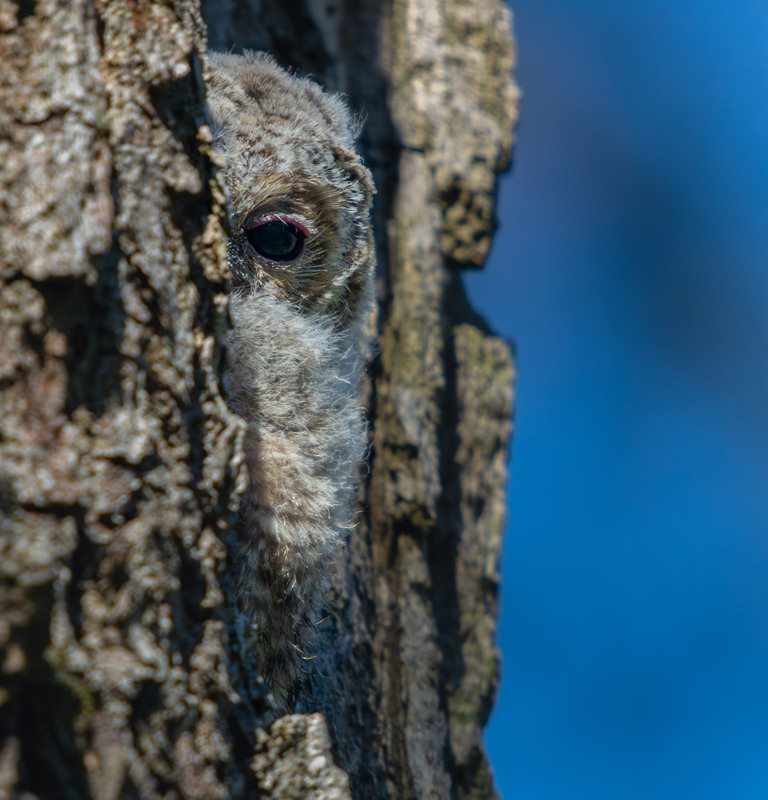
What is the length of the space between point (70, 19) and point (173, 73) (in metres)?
0.07

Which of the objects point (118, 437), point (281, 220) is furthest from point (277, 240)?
point (118, 437)

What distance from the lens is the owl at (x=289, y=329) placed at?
0.73m

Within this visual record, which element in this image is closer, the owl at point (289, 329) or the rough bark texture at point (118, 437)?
the rough bark texture at point (118, 437)

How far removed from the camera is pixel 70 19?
472 mm

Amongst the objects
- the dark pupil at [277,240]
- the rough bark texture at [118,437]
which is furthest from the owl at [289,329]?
the rough bark texture at [118,437]

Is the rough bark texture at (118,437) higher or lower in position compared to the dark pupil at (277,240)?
lower

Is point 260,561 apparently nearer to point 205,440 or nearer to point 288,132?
point 205,440

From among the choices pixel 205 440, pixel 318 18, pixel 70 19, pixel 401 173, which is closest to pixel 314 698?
pixel 205 440

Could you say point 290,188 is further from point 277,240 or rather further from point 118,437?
point 118,437

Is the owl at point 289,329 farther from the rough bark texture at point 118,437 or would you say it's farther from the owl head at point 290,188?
the rough bark texture at point 118,437

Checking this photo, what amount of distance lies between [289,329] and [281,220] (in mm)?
133

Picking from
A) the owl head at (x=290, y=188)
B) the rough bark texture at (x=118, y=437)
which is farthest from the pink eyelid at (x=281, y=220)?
the rough bark texture at (x=118, y=437)

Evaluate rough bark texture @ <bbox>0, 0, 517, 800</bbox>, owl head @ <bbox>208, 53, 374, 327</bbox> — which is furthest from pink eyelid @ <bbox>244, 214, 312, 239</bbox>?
rough bark texture @ <bbox>0, 0, 517, 800</bbox>

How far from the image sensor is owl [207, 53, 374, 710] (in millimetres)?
727
